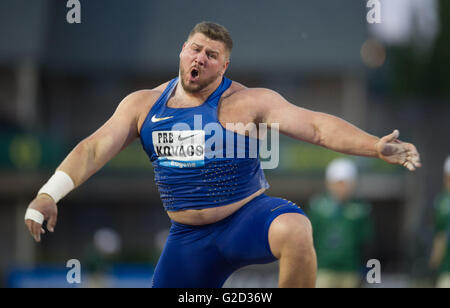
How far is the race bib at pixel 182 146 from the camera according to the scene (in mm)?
5020

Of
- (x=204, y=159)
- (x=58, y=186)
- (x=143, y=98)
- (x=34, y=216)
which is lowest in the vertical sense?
(x=34, y=216)

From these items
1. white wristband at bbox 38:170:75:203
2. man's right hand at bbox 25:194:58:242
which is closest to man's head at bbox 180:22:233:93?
white wristband at bbox 38:170:75:203

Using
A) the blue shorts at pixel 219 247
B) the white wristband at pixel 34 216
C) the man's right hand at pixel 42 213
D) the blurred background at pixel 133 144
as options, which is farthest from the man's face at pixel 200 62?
the blurred background at pixel 133 144

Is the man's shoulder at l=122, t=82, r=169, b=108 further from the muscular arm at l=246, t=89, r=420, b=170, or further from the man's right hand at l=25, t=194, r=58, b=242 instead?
the man's right hand at l=25, t=194, r=58, b=242

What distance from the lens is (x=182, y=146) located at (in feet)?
16.6

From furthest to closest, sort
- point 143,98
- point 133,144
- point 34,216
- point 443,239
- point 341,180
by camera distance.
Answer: point 133,144, point 341,180, point 443,239, point 143,98, point 34,216

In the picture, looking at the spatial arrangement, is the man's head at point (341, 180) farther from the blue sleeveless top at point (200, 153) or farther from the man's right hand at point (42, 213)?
the man's right hand at point (42, 213)

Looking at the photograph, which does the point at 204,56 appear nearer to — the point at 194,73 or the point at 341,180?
the point at 194,73

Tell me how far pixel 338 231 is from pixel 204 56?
587 centimetres

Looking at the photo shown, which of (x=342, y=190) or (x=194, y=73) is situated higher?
(x=194, y=73)

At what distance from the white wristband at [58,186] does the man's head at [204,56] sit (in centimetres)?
95

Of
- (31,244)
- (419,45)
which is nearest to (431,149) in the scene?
(419,45)

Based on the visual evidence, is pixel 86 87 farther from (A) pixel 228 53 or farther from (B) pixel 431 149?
(A) pixel 228 53

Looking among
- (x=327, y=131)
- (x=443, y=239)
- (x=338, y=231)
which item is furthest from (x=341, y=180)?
(x=327, y=131)
